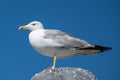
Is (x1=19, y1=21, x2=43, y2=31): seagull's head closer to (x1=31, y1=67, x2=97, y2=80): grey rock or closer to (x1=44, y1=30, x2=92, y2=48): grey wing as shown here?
(x1=44, y1=30, x2=92, y2=48): grey wing

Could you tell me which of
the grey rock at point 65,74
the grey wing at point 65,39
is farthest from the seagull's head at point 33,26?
the grey rock at point 65,74

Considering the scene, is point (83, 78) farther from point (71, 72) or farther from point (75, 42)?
point (75, 42)

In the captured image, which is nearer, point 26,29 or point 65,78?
point 65,78

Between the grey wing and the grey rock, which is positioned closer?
the grey rock

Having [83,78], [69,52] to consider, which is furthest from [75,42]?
[83,78]

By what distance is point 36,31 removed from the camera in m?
8.55

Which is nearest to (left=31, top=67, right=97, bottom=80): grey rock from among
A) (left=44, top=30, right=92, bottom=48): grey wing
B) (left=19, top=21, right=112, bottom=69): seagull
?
(left=19, top=21, right=112, bottom=69): seagull

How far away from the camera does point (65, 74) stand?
8141 mm

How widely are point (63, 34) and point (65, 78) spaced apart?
1.14 metres

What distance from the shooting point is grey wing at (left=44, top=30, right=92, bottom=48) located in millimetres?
8336

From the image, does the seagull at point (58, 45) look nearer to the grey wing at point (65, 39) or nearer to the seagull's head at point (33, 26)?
the grey wing at point (65, 39)

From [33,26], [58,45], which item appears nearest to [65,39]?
[58,45]

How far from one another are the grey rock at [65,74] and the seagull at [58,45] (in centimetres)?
21

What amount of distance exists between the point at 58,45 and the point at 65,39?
275 millimetres
